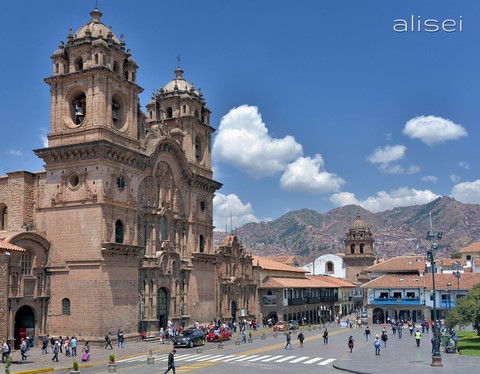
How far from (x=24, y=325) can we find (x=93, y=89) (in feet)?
62.9

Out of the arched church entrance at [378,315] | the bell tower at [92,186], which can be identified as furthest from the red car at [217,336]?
the arched church entrance at [378,315]

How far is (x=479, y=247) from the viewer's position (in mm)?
114500

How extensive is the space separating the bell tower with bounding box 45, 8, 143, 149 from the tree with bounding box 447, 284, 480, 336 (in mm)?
30124

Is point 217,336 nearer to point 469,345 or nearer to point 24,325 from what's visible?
point 24,325

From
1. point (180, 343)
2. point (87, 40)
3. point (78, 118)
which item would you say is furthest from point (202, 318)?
point (87, 40)

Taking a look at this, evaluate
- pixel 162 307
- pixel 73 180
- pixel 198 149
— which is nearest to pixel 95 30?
pixel 73 180

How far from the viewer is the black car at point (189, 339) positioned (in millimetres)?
48844

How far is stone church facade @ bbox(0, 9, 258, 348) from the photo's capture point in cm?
4791

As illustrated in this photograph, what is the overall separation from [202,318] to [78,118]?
2497cm

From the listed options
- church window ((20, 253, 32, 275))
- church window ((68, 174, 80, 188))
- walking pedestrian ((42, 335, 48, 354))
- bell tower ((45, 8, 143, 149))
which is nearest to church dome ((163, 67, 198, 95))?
bell tower ((45, 8, 143, 149))

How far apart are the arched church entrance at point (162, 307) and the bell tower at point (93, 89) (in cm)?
1385

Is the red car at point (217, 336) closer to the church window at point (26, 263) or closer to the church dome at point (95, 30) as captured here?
the church window at point (26, 263)

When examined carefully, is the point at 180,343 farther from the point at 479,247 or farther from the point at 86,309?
the point at 479,247

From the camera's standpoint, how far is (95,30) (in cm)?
5241
